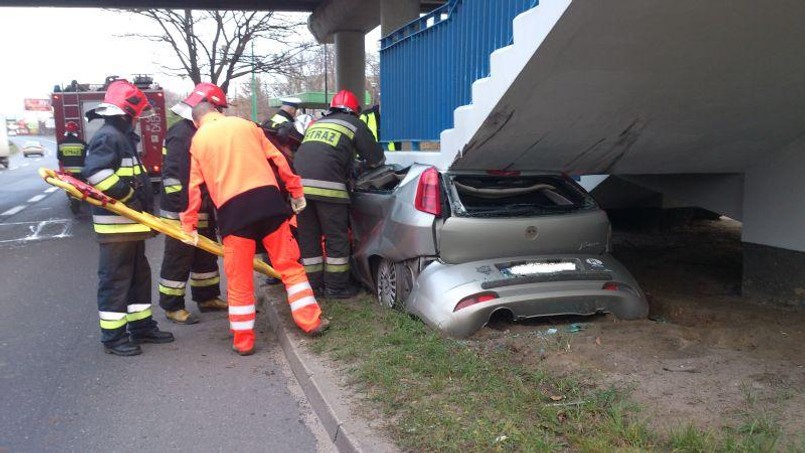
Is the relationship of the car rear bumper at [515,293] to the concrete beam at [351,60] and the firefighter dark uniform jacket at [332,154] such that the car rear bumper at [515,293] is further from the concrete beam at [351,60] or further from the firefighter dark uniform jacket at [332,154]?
the concrete beam at [351,60]

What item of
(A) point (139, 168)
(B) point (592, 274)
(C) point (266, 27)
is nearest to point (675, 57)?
(B) point (592, 274)

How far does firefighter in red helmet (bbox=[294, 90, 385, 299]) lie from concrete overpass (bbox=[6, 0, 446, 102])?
972cm

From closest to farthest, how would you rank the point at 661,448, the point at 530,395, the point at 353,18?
the point at 661,448
the point at 530,395
the point at 353,18

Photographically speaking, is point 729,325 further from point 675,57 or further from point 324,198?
point 324,198

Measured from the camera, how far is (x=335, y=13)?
15.9 metres

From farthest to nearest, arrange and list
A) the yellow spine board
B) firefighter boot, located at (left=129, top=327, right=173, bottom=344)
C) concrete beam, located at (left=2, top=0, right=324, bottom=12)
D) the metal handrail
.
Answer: concrete beam, located at (left=2, top=0, right=324, bottom=12) → the metal handrail → firefighter boot, located at (left=129, top=327, right=173, bottom=344) → the yellow spine board

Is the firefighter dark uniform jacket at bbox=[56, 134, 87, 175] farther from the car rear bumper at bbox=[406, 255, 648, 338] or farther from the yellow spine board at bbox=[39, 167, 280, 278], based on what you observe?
the car rear bumper at bbox=[406, 255, 648, 338]

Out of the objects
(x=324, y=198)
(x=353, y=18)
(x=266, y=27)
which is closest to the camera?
(x=324, y=198)

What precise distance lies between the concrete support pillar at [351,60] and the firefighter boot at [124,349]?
1299 cm

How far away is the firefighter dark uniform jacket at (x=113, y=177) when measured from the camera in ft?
15.5

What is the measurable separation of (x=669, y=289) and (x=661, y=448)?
3667 millimetres

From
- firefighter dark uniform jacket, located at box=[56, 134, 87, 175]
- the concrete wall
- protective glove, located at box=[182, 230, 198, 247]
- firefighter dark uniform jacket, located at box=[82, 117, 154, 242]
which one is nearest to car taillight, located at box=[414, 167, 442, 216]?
protective glove, located at box=[182, 230, 198, 247]

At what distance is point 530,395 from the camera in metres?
3.31

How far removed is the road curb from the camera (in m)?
3.09
